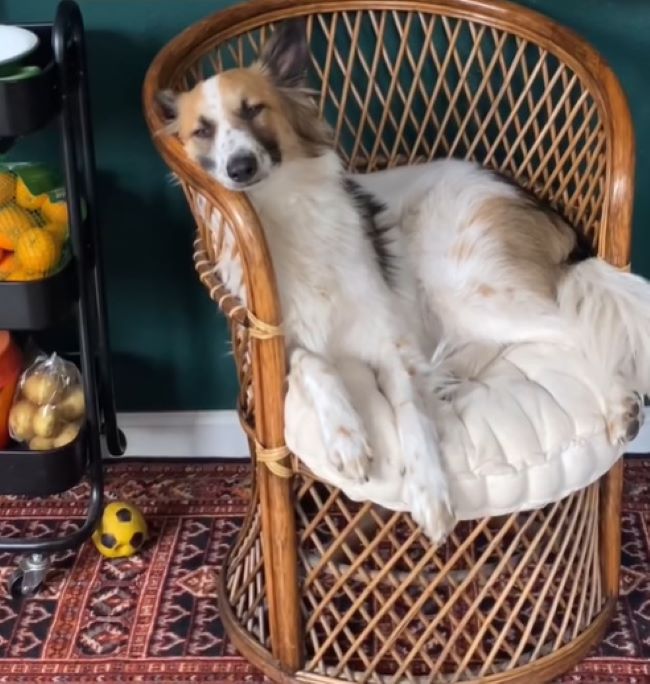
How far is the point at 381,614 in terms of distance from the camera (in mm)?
1737

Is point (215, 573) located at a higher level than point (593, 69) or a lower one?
lower

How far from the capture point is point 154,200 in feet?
7.25

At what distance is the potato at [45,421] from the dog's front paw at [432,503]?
744 mm

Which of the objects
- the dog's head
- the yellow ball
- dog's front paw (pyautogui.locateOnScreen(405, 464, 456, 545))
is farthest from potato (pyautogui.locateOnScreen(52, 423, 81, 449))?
dog's front paw (pyautogui.locateOnScreen(405, 464, 456, 545))

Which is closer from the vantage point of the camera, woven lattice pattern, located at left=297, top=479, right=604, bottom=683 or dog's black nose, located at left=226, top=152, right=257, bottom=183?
dog's black nose, located at left=226, top=152, right=257, bottom=183

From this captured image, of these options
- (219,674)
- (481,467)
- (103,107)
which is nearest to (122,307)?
(103,107)

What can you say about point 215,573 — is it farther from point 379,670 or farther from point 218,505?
point 379,670

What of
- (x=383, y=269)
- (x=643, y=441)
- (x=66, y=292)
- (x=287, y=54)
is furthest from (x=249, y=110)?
(x=643, y=441)

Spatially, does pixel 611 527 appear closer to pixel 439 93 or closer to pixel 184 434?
pixel 439 93

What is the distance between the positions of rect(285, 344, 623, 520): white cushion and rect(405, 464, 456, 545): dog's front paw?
0.07ft

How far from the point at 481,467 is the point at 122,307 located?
1049mm

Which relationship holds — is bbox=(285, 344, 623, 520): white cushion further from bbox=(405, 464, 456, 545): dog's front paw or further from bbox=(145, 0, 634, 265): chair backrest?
bbox=(145, 0, 634, 265): chair backrest

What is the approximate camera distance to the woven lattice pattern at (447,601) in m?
1.71

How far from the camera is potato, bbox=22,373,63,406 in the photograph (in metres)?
1.96
